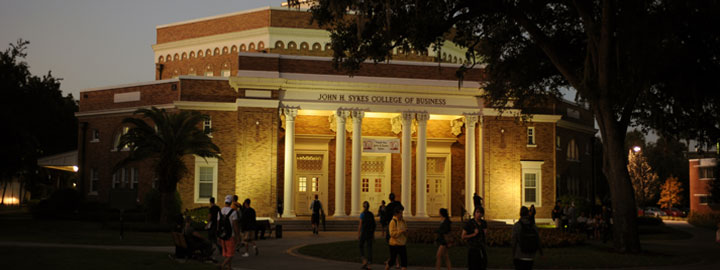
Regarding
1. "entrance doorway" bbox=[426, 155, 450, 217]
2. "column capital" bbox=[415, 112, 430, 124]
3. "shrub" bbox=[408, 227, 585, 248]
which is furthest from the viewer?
"entrance doorway" bbox=[426, 155, 450, 217]

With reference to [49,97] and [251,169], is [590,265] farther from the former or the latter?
[49,97]

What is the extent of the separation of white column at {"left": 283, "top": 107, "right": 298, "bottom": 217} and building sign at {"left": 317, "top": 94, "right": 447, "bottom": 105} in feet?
5.98

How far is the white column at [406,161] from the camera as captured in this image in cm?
3681

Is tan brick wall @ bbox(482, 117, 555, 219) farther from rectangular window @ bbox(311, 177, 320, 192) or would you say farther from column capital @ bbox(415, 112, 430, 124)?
rectangular window @ bbox(311, 177, 320, 192)

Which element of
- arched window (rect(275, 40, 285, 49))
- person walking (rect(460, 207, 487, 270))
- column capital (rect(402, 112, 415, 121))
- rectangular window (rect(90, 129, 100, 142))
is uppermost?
arched window (rect(275, 40, 285, 49))

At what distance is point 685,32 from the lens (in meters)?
22.2

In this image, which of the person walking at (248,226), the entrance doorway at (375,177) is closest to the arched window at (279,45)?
the entrance doorway at (375,177)

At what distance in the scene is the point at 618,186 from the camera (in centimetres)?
2206

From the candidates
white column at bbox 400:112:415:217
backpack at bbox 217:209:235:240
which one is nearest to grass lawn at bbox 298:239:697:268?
backpack at bbox 217:209:235:240

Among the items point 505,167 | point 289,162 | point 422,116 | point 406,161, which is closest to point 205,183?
point 289,162

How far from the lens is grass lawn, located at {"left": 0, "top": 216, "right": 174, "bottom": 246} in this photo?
81.8ft

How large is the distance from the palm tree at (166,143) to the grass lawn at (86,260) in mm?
11078

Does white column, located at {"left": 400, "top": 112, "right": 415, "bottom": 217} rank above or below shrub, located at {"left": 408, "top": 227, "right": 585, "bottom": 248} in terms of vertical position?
above

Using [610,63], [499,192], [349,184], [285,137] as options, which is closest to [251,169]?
[285,137]
